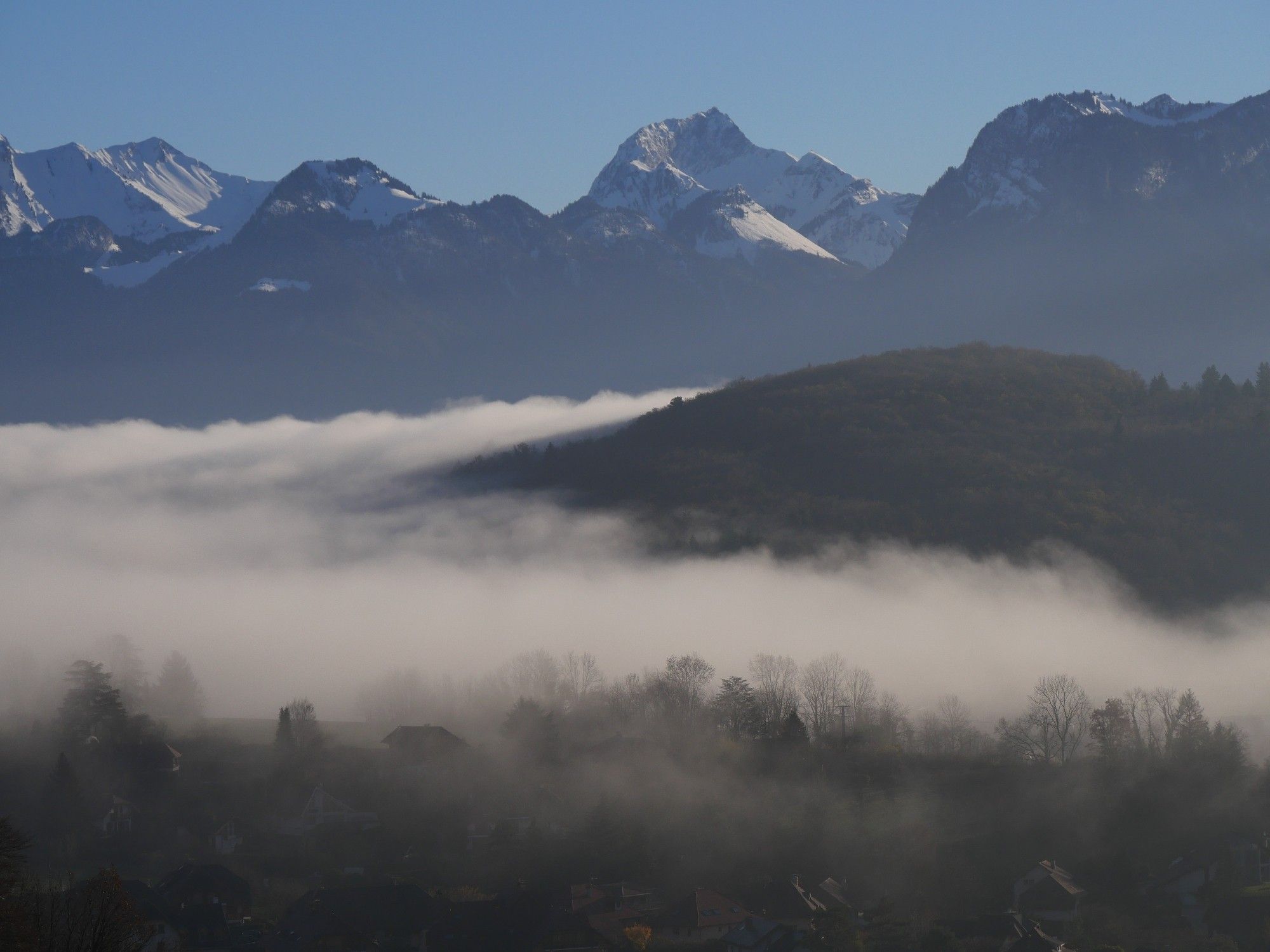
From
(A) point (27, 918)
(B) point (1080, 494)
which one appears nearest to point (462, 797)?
(A) point (27, 918)

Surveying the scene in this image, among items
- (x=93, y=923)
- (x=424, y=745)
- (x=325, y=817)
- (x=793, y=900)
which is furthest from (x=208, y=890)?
(x=93, y=923)

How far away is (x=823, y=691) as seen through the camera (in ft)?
423

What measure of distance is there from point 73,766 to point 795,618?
68165mm

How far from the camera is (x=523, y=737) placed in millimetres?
117312

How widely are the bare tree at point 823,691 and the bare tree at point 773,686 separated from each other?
1051 mm

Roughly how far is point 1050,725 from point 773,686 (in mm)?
22647

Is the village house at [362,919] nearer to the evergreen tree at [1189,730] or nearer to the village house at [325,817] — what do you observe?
the village house at [325,817]

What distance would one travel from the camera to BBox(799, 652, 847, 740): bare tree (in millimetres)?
122812

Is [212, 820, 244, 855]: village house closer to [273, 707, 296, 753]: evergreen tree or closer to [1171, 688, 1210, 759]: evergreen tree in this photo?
[273, 707, 296, 753]: evergreen tree

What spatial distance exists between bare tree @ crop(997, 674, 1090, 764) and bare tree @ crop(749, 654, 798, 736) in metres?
15.7

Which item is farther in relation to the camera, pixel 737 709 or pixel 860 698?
pixel 860 698

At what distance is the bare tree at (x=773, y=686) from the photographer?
398ft

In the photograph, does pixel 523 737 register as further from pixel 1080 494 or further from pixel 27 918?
pixel 1080 494

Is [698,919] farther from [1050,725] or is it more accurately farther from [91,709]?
[91,709]
